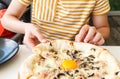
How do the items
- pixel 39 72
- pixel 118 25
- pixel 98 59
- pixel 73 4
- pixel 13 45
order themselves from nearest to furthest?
pixel 39 72, pixel 98 59, pixel 13 45, pixel 73 4, pixel 118 25

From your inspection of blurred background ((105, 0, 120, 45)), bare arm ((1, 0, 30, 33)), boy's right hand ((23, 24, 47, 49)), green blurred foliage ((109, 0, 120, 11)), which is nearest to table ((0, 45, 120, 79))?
boy's right hand ((23, 24, 47, 49))

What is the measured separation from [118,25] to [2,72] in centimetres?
253

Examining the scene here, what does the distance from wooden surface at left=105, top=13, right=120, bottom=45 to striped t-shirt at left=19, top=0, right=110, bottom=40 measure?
1501mm

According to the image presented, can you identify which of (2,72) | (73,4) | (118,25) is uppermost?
(73,4)

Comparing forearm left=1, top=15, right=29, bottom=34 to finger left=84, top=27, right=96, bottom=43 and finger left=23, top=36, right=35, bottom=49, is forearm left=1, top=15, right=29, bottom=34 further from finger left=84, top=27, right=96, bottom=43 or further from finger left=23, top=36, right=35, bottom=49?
finger left=84, top=27, right=96, bottom=43

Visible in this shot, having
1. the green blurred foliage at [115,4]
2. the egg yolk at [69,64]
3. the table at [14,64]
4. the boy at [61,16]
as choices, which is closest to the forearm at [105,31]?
the boy at [61,16]

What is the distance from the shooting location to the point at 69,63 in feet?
2.94

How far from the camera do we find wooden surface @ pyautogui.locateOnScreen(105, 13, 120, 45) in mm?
2850

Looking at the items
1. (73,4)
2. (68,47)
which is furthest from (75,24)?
(68,47)

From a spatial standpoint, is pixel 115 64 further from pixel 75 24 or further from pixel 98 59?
pixel 75 24

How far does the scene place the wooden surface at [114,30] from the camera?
2.85m

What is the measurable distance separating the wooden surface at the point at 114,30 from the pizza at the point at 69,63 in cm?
179

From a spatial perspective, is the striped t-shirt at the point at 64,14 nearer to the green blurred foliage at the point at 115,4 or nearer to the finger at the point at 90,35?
the finger at the point at 90,35

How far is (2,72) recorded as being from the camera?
37.7 inches
